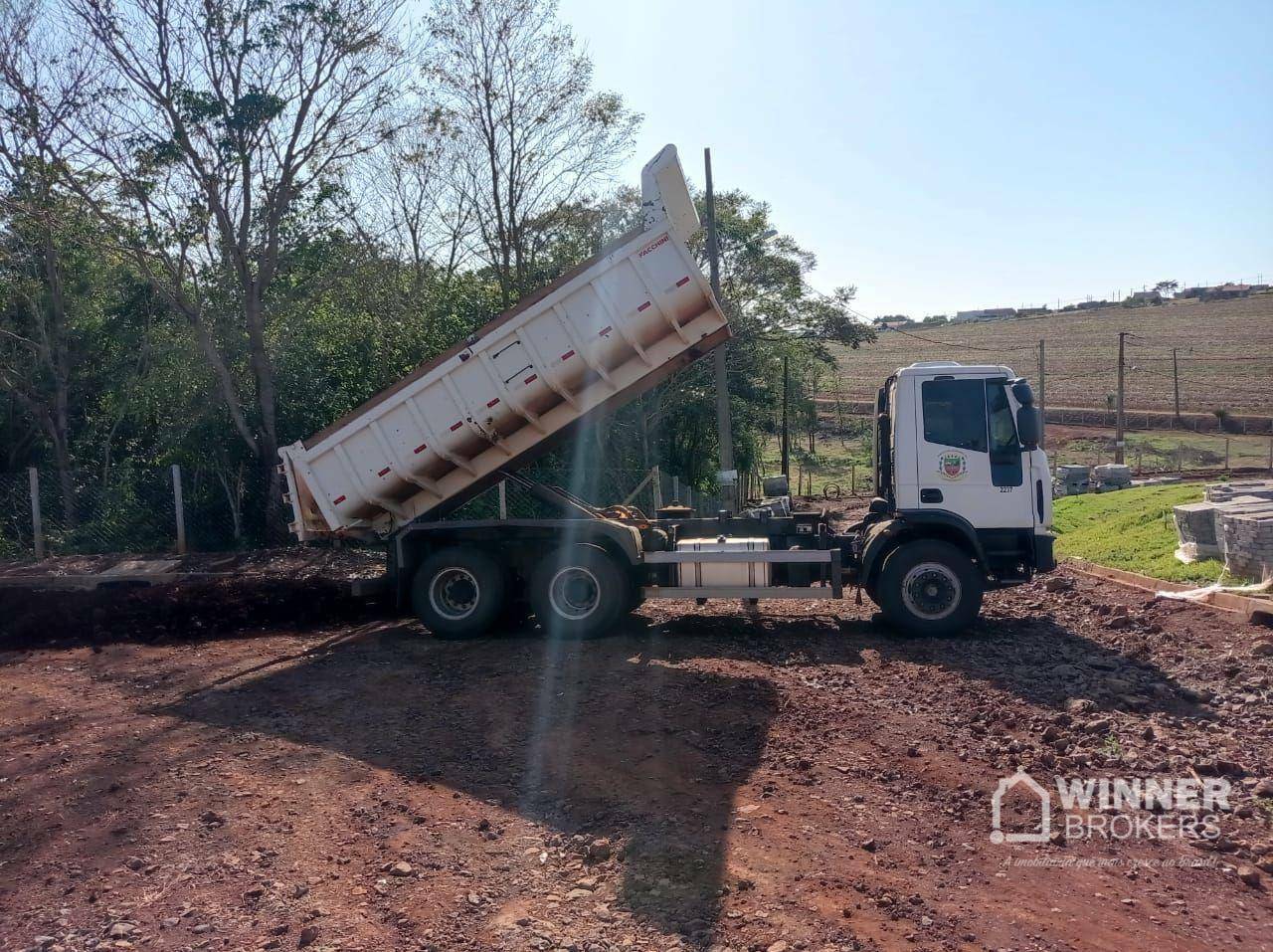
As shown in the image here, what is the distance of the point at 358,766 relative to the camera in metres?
6.21

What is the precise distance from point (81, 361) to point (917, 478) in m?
17.8

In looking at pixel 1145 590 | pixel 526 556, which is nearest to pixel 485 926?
pixel 526 556

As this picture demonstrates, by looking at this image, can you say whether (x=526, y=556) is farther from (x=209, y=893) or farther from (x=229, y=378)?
(x=229, y=378)

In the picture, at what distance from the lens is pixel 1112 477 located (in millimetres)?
27344

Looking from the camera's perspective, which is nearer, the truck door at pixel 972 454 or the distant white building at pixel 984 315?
the truck door at pixel 972 454

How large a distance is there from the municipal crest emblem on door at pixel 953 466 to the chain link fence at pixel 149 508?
5753 millimetres

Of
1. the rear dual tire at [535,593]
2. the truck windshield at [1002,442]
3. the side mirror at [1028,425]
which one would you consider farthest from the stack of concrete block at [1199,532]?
the rear dual tire at [535,593]

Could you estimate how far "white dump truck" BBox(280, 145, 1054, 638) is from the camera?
9.38 m

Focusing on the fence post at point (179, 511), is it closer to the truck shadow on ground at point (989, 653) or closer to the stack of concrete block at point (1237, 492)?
the truck shadow on ground at point (989, 653)

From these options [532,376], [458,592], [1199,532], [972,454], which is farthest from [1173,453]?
[458,592]

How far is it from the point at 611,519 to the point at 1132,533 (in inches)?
363

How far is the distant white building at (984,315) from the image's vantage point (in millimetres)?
111438

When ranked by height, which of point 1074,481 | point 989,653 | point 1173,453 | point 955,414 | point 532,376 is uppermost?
point 532,376

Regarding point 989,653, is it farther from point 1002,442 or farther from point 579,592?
point 579,592
